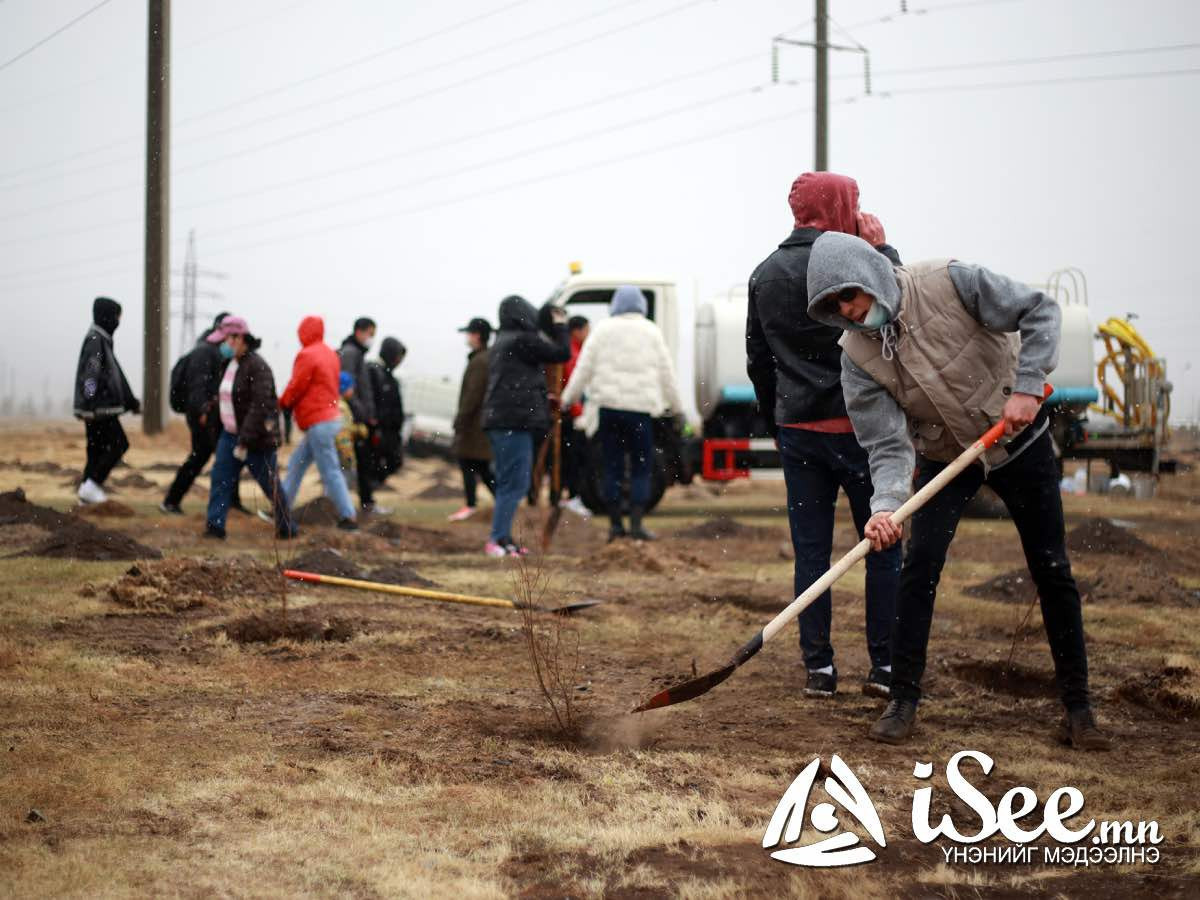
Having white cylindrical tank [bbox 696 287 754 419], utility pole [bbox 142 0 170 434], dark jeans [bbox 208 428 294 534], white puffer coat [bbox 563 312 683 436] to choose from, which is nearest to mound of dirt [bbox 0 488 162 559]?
dark jeans [bbox 208 428 294 534]

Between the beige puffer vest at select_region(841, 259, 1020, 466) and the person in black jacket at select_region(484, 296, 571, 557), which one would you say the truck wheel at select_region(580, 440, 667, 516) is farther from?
the beige puffer vest at select_region(841, 259, 1020, 466)

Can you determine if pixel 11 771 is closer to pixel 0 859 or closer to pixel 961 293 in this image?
pixel 0 859

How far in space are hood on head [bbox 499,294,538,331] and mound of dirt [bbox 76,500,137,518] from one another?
423 cm

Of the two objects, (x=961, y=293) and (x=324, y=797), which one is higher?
(x=961, y=293)

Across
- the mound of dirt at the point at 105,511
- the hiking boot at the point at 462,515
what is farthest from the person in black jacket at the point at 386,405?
the mound of dirt at the point at 105,511

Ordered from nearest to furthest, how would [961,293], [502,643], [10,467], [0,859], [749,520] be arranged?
1. [0,859]
2. [961,293]
3. [502,643]
4. [749,520]
5. [10,467]

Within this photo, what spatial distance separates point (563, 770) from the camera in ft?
14.5

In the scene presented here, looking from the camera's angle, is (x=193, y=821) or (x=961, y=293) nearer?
(x=193, y=821)

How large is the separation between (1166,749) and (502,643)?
296cm

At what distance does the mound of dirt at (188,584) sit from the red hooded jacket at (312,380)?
3.10 m

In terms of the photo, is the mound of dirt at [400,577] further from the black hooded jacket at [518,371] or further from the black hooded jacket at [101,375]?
the black hooded jacket at [101,375]

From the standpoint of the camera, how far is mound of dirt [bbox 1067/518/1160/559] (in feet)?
36.2

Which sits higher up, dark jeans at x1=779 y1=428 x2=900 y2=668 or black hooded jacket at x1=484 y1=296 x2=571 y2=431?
black hooded jacket at x1=484 y1=296 x2=571 y2=431

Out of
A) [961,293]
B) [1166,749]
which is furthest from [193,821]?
[1166,749]
